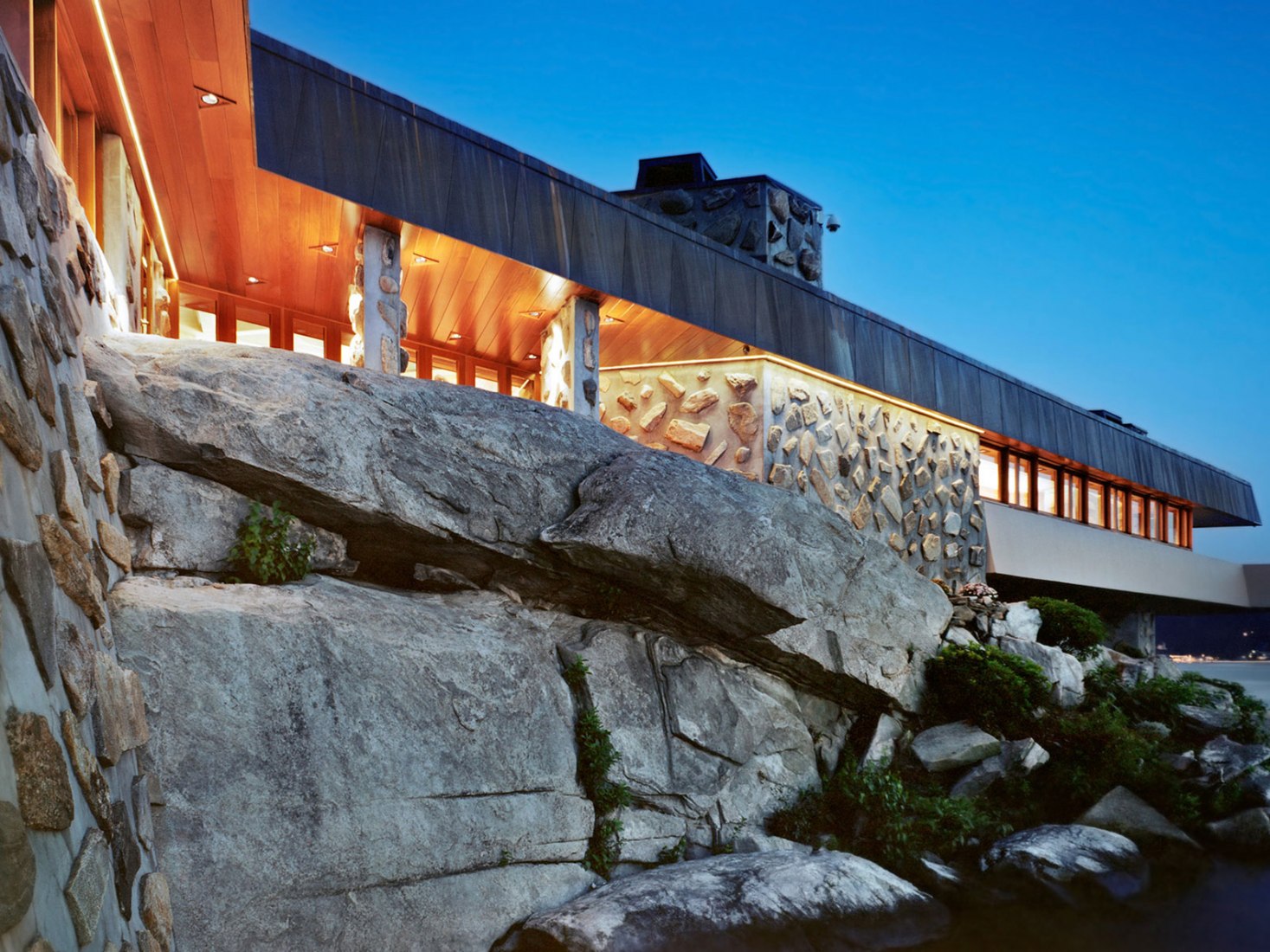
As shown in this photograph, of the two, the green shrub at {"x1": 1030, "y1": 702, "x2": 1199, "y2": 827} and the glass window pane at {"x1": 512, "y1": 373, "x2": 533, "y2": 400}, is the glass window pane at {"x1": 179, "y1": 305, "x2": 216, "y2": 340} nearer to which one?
the glass window pane at {"x1": 512, "y1": 373, "x2": 533, "y2": 400}

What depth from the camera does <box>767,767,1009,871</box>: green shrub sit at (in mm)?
9547

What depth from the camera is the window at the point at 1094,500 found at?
2323 centimetres

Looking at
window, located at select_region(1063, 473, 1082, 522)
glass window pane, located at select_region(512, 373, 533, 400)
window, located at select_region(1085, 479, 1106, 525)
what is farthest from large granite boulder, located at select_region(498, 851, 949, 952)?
window, located at select_region(1085, 479, 1106, 525)

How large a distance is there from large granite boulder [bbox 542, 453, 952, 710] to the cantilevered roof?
363cm

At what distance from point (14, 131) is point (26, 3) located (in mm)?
1911

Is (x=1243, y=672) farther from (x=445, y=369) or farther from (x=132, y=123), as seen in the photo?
(x=132, y=123)

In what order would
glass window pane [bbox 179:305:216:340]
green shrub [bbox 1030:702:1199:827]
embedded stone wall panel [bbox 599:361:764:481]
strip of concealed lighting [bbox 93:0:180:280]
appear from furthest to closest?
embedded stone wall panel [bbox 599:361:764:481] → glass window pane [bbox 179:305:216:340] → green shrub [bbox 1030:702:1199:827] → strip of concealed lighting [bbox 93:0:180:280]

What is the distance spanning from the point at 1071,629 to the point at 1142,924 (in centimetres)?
647

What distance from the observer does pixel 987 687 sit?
1143 centimetres

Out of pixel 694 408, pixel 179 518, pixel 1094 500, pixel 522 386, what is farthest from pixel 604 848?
pixel 1094 500

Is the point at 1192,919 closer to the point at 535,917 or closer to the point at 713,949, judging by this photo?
the point at 713,949

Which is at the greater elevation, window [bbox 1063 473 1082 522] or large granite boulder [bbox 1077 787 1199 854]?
window [bbox 1063 473 1082 522]

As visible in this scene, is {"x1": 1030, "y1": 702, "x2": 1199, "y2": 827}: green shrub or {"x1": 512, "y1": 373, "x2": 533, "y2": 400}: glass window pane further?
{"x1": 512, "y1": 373, "x2": 533, "y2": 400}: glass window pane

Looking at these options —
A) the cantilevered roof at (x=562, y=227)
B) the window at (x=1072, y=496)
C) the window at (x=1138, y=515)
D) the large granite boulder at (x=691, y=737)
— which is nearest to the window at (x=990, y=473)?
the cantilevered roof at (x=562, y=227)
